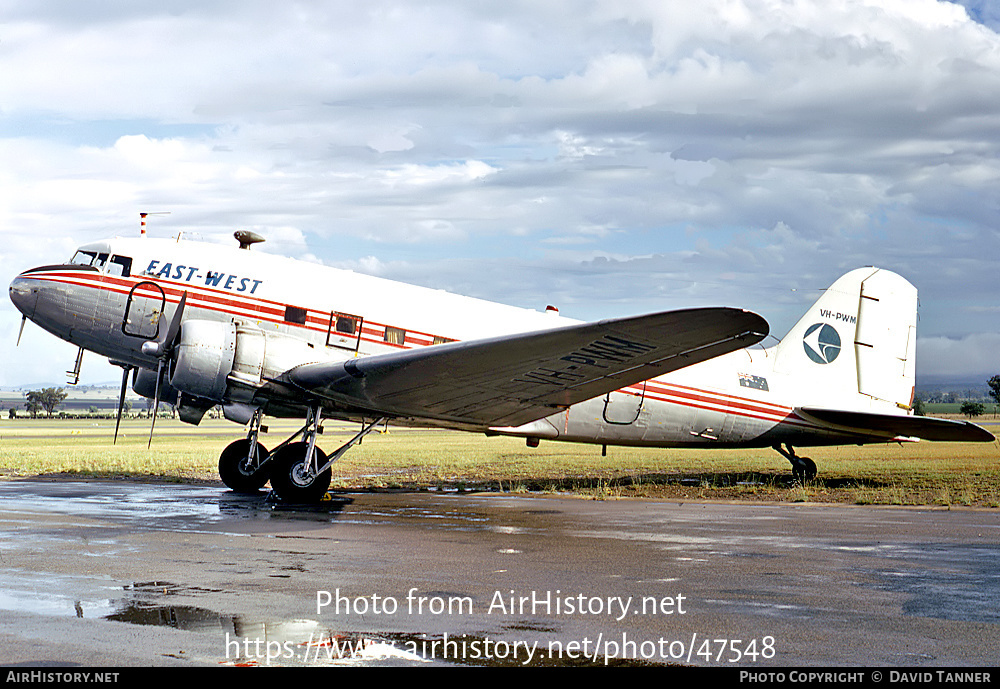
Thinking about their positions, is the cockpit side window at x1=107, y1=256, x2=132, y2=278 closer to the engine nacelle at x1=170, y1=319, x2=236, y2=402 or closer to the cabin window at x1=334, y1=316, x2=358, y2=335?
the engine nacelle at x1=170, y1=319, x2=236, y2=402

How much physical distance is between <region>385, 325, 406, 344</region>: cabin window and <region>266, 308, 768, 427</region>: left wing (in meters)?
1.61

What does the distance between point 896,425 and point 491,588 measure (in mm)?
14550

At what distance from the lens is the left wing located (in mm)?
12344

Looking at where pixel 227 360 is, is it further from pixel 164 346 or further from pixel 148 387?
pixel 148 387

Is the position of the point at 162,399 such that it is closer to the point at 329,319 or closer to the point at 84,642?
the point at 329,319

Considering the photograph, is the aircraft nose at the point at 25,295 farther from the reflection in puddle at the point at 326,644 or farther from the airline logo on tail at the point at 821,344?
the airline logo on tail at the point at 821,344

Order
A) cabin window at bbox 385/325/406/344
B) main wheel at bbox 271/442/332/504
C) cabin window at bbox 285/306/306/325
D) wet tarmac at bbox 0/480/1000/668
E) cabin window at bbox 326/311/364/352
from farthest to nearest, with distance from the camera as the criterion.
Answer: cabin window at bbox 385/325/406/344 < cabin window at bbox 326/311/364/352 < cabin window at bbox 285/306/306/325 < main wheel at bbox 271/442/332/504 < wet tarmac at bbox 0/480/1000/668

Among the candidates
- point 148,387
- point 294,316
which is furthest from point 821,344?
point 148,387

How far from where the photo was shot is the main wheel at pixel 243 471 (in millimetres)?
19141

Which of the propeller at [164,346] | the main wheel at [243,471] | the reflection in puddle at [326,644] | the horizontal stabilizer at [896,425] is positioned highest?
the propeller at [164,346]

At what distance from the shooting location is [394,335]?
58.6ft

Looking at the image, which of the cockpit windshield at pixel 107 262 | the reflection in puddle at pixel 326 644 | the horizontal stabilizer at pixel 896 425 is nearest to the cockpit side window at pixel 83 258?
the cockpit windshield at pixel 107 262

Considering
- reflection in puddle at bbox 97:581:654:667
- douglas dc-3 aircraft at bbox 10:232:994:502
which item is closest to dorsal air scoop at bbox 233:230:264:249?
douglas dc-3 aircraft at bbox 10:232:994:502
